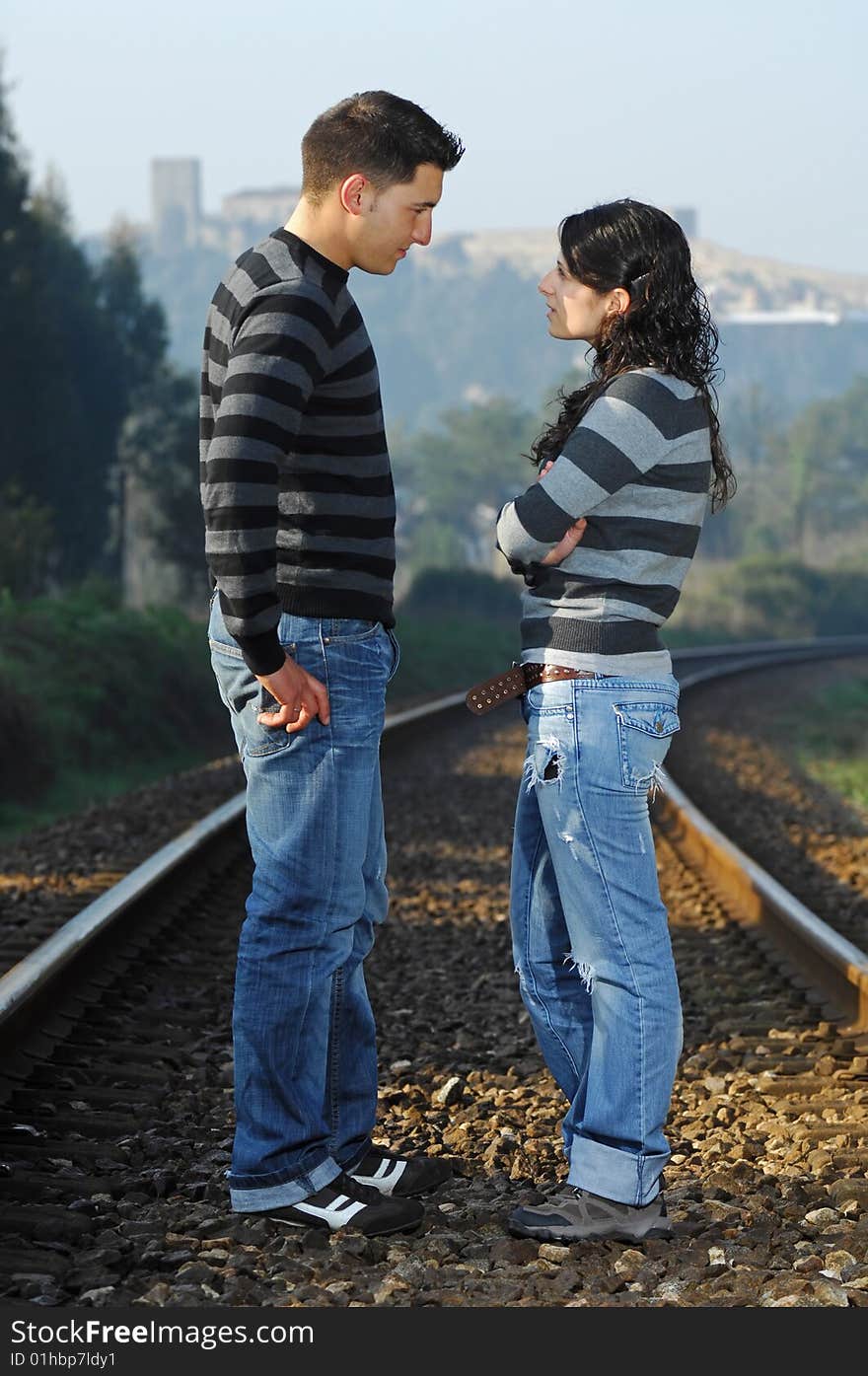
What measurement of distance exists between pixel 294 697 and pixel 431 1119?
4.79 feet

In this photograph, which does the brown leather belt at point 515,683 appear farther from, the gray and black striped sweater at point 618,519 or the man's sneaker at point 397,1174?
the man's sneaker at point 397,1174

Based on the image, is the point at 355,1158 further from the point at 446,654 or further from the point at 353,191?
the point at 446,654

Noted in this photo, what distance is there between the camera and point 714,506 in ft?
10.4

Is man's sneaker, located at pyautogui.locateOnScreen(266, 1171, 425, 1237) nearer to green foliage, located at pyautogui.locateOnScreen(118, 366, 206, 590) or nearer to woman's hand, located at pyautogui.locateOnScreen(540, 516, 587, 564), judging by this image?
woman's hand, located at pyautogui.locateOnScreen(540, 516, 587, 564)

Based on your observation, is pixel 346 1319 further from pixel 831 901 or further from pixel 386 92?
pixel 831 901

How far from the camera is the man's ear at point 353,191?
118 inches

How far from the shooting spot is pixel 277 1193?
10.4 ft

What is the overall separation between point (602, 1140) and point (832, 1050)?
1.65m

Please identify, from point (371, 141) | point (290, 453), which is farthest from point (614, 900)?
point (371, 141)

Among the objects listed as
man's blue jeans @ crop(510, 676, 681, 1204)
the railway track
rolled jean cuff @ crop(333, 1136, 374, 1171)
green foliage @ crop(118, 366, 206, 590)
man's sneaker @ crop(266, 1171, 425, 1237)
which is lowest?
the railway track

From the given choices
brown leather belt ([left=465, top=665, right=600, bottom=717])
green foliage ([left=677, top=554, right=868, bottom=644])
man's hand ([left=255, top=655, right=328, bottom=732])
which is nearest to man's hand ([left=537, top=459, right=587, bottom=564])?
brown leather belt ([left=465, top=665, right=600, bottom=717])

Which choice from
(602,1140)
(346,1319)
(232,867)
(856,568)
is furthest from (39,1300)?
(856,568)

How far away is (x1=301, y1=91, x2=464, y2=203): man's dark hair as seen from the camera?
2.98 m

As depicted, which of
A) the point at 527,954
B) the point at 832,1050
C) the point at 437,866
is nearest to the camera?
the point at 527,954
